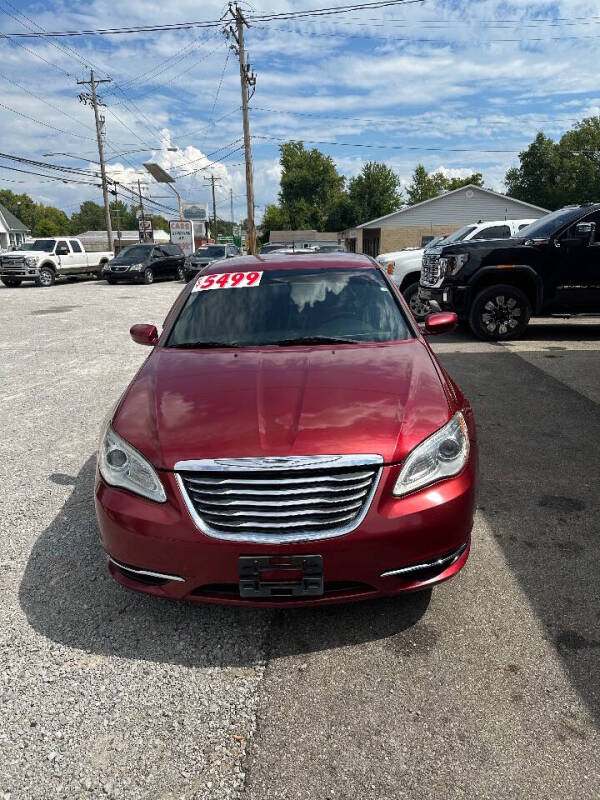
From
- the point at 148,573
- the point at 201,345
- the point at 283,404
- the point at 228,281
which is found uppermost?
the point at 228,281

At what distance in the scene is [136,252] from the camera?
84.0 feet

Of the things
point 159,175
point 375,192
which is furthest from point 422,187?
point 159,175

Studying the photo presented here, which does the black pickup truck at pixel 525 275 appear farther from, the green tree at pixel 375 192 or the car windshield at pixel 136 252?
the green tree at pixel 375 192

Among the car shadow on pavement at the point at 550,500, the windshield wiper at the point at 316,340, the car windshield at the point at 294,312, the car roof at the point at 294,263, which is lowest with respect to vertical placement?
the car shadow on pavement at the point at 550,500

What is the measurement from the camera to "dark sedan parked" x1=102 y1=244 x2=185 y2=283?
24.6 metres

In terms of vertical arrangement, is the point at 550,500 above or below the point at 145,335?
below

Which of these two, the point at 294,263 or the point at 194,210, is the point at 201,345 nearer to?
the point at 294,263

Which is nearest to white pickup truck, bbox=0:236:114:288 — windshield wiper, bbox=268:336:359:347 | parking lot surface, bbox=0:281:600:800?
parking lot surface, bbox=0:281:600:800

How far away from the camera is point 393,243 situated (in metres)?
43.8

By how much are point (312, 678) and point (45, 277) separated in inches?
1028

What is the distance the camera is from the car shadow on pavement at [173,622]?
2539 mm

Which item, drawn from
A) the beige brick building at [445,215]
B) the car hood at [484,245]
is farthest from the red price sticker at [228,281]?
the beige brick building at [445,215]

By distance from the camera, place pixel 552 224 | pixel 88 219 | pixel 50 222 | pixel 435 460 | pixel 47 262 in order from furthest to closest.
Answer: pixel 88 219, pixel 50 222, pixel 47 262, pixel 552 224, pixel 435 460

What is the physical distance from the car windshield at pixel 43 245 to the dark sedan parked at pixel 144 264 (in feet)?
8.93
